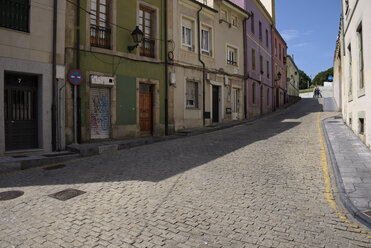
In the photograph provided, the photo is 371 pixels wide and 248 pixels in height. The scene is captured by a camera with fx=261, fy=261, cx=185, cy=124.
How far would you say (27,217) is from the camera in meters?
3.79

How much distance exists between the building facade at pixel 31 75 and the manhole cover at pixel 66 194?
447 cm

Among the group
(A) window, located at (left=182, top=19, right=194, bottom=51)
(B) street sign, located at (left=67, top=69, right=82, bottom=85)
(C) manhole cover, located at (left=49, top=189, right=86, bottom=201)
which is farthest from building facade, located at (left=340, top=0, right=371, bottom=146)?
(B) street sign, located at (left=67, top=69, right=82, bottom=85)

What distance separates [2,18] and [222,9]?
13564mm

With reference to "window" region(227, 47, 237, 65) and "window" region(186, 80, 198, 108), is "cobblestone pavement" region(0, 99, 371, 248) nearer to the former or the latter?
"window" region(186, 80, 198, 108)

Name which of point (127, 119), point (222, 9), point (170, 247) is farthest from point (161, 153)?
point (222, 9)

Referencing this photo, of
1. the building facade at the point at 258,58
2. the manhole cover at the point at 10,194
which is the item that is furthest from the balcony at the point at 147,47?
the building facade at the point at 258,58

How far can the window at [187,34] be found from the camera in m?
14.8

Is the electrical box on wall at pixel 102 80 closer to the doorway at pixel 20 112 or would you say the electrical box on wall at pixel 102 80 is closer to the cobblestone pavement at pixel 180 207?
the doorway at pixel 20 112

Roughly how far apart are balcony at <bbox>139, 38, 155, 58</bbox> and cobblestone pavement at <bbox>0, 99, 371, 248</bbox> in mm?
6945

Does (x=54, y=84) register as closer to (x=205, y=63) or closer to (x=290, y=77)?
(x=205, y=63)

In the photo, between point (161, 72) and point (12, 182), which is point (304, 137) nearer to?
point (161, 72)

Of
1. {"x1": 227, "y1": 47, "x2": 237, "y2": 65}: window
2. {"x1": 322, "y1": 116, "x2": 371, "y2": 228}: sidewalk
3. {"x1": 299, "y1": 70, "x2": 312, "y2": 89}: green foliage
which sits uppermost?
{"x1": 299, "y1": 70, "x2": 312, "y2": 89}: green foliage

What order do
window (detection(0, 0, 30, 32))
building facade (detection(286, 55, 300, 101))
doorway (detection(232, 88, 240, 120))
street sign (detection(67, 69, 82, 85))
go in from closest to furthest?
1. window (detection(0, 0, 30, 32))
2. street sign (detection(67, 69, 82, 85))
3. doorway (detection(232, 88, 240, 120))
4. building facade (detection(286, 55, 300, 101))

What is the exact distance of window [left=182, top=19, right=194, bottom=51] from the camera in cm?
1480
